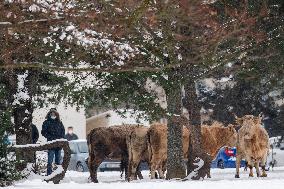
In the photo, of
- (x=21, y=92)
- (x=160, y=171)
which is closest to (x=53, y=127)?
(x=21, y=92)

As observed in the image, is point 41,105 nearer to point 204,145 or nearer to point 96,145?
point 96,145

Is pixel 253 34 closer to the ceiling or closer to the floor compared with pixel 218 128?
closer to the ceiling

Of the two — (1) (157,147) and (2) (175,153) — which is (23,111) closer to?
(1) (157,147)

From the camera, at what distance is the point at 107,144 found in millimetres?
22672

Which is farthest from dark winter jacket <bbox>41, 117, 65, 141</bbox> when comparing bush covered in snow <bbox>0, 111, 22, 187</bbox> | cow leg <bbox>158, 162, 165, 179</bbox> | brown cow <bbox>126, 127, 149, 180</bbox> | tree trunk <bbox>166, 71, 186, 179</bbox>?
bush covered in snow <bbox>0, 111, 22, 187</bbox>

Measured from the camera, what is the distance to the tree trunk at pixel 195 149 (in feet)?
63.2

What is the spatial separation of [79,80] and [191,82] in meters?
2.73

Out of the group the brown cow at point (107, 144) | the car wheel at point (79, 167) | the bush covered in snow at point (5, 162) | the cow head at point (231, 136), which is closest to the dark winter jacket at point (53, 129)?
the brown cow at point (107, 144)

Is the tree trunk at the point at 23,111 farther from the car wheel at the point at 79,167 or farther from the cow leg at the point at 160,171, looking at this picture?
the car wheel at the point at 79,167

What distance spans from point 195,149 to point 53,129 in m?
5.34

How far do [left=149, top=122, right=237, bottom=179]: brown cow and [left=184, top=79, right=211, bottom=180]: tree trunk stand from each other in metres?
1.15

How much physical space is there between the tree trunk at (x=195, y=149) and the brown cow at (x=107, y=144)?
1629 mm

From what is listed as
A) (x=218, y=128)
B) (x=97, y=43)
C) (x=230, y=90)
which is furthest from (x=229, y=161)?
(x=97, y=43)

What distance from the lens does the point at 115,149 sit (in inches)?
899
